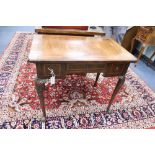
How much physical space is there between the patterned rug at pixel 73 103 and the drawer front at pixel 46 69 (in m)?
0.59

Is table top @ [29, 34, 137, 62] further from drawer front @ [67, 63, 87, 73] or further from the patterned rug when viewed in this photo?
the patterned rug

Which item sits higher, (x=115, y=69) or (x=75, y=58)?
(x=75, y=58)

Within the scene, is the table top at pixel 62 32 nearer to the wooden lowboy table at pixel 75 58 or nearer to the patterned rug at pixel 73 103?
the wooden lowboy table at pixel 75 58

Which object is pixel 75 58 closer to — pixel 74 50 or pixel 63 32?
pixel 74 50

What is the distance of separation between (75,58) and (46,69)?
0.75 ft

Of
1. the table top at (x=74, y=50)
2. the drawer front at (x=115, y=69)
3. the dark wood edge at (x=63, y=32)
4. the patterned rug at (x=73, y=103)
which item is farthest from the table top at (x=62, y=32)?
the patterned rug at (x=73, y=103)

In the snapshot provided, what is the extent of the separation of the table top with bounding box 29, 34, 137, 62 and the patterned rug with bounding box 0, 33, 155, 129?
2.36 feet

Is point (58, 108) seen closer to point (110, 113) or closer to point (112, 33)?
point (110, 113)

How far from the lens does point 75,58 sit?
1.05 m

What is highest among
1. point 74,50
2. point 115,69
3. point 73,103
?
point 74,50

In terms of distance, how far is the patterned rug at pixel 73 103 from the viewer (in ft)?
4.83

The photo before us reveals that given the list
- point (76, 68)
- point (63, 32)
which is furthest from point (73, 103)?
point (63, 32)

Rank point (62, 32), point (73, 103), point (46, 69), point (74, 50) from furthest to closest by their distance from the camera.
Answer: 1. point (73, 103)
2. point (62, 32)
3. point (74, 50)
4. point (46, 69)

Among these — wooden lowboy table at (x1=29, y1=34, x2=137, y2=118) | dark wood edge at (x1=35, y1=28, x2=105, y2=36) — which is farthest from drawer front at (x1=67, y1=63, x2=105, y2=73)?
dark wood edge at (x1=35, y1=28, x2=105, y2=36)
